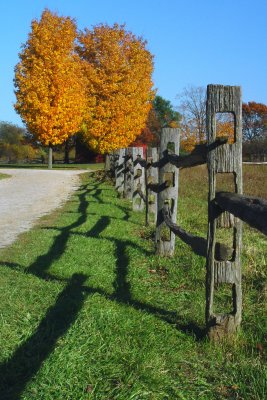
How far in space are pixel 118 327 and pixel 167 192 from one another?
3.41 metres

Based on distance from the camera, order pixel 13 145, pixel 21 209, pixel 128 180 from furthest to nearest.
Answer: pixel 13 145 → pixel 128 180 → pixel 21 209

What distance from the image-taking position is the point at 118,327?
418 centimetres

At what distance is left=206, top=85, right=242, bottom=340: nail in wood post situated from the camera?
13.6 ft

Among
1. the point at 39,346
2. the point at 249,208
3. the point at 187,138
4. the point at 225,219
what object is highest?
the point at 187,138

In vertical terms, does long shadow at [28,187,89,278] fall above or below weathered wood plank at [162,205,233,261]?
below

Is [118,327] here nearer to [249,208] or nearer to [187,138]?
[249,208]

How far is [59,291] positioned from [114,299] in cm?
60

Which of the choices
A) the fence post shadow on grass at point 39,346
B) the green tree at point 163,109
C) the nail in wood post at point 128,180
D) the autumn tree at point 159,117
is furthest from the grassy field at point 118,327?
the green tree at point 163,109

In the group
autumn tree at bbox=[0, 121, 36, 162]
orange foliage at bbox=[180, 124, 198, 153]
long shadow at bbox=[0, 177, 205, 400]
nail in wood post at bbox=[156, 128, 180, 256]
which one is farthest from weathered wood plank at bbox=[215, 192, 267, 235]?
autumn tree at bbox=[0, 121, 36, 162]

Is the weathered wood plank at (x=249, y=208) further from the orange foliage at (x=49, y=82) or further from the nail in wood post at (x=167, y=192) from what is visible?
the orange foliage at (x=49, y=82)

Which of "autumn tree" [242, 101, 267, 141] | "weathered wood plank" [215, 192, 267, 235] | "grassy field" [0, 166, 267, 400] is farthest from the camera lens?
Answer: "autumn tree" [242, 101, 267, 141]

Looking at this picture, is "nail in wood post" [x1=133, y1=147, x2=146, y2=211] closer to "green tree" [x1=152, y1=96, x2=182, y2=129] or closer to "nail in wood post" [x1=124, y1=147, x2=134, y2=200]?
"nail in wood post" [x1=124, y1=147, x2=134, y2=200]

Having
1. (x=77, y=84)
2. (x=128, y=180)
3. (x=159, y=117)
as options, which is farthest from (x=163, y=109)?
(x=128, y=180)

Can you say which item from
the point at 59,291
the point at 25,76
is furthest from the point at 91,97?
the point at 59,291
